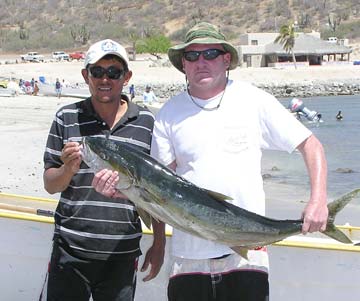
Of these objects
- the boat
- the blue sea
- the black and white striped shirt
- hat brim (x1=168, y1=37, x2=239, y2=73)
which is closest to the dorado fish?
the black and white striped shirt

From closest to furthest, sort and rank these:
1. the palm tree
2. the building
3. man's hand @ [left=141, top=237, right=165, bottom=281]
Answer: man's hand @ [left=141, top=237, right=165, bottom=281]
the palm tree
the building

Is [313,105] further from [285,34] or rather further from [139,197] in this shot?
[139,197]

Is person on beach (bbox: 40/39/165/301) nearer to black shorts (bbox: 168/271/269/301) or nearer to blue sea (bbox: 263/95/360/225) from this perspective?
black shorts (bbox: 168/271/269/301)

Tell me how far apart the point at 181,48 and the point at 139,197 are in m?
0.74

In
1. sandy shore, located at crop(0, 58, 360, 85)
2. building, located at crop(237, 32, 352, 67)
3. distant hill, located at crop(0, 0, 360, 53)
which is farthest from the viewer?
distant hill, located at crop(0, 0, 360, 53)

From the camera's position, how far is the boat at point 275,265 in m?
3.83

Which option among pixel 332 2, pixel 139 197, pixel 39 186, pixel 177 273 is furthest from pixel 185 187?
pixel 332 2

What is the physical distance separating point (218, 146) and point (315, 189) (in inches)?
18.4

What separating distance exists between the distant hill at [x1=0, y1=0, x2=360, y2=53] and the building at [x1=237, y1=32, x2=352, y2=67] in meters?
12.8

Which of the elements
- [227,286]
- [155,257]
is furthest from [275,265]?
[227,286]

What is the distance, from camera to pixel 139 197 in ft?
8.57

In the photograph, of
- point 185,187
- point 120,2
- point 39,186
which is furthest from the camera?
point 120,2

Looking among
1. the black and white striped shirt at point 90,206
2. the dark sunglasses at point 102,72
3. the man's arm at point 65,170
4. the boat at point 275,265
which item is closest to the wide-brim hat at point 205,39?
the dark sunglasses at point 102,72

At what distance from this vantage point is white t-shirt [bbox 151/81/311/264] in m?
2.77
